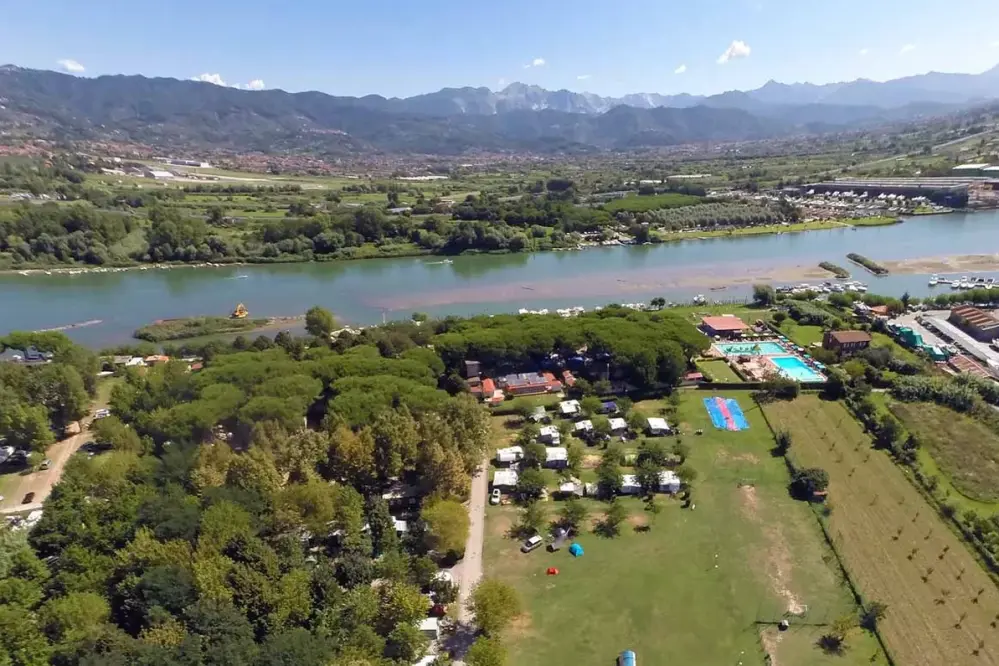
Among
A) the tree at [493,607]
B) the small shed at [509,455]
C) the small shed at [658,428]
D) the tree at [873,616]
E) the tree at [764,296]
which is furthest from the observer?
the tree at [764,296]

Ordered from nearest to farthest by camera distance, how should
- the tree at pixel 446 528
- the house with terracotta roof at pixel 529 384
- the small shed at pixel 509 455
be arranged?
the tree at pixel 446 528 → the small shed at pixel 509 455 → the house with terracotta roof at pixel 529 384

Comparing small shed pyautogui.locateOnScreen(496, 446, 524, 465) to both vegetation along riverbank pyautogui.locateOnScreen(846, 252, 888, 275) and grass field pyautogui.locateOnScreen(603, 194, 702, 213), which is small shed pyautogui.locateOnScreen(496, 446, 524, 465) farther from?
grass field pyautogui.locateOnScreen(603, 194, 702, 213)

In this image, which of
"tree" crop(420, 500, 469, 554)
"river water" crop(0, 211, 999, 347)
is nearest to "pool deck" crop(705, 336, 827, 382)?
"river water" crop(0, 211, 999, 347)

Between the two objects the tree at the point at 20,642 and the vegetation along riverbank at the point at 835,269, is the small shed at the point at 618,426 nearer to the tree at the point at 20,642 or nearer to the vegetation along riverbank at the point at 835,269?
the tree at the point at 20,642

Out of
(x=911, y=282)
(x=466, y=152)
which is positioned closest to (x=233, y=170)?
(x=466, y=152)

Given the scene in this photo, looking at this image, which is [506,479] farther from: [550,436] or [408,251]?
[408,251]

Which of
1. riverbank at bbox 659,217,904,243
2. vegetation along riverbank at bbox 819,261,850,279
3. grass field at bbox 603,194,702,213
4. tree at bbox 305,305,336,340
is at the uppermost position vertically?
grass field at bbox 603,194,702,213

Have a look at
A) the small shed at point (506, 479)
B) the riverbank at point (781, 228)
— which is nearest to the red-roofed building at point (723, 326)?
the small shed at point (506, 479)

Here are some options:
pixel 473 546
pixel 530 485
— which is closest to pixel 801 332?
pixel 530 485
